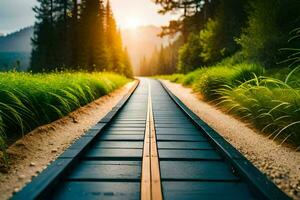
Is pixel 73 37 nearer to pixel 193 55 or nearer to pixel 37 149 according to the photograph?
pixel 193 55

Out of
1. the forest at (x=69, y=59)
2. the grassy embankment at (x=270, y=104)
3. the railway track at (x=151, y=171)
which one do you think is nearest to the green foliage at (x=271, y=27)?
the grassy embankment at (x=270, y=104)

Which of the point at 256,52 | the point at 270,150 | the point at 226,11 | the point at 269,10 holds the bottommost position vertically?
the point at 270,150

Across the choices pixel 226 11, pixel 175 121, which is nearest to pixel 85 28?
pixel 226 11

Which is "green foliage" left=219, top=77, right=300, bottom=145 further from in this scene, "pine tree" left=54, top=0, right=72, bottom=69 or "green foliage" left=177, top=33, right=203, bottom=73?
"pine tree" left=54, top=0, right=72, bottom=69

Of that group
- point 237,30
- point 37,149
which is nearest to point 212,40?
point 237,30

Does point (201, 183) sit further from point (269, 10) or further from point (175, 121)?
point (269, 10)

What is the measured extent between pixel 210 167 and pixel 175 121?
428 centimetres

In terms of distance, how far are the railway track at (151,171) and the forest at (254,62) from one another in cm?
151

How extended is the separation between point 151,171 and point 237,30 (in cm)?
2599

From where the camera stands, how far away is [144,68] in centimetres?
16575

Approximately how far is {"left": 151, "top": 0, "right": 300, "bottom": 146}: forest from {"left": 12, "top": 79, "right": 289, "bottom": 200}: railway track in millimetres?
1511

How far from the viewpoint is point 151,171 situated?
14.1ft

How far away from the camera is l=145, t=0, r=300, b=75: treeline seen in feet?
54.1

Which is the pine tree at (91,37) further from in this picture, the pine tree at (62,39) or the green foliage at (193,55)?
the green foliage at (193,55)
